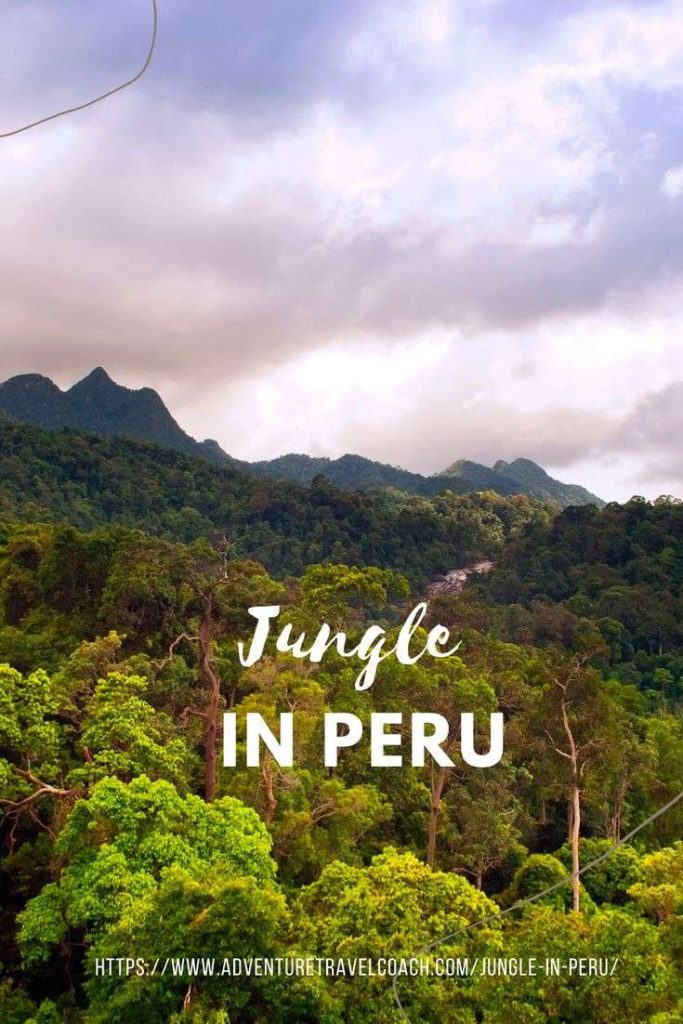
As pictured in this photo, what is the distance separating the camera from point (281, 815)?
54.2 ft

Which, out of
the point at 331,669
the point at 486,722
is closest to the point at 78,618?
the point at 331,669

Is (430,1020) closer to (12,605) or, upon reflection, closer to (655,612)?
(12,605)

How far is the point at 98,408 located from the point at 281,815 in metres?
151

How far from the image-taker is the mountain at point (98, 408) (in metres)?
152

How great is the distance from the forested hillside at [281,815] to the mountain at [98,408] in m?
125

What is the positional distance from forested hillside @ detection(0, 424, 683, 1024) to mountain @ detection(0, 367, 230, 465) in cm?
12462

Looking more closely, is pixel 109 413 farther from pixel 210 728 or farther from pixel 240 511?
pixel 210 728

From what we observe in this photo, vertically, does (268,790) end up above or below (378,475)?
below

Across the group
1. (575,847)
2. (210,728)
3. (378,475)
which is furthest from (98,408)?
(575,847)

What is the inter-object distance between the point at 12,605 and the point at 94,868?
14957 millimetres

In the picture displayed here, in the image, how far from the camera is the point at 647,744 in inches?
966

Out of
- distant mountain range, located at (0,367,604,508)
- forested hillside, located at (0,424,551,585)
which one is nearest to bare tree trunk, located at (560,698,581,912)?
forested hillside, located at (0,424,551,585)

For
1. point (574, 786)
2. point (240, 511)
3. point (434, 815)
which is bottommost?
point (434, 815)

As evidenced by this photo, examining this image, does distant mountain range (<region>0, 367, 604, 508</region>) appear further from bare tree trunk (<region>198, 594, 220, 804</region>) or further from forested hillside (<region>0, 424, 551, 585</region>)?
bare tree trunk (<region>198, 594, 220, 804</region>)
